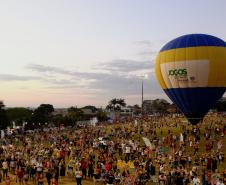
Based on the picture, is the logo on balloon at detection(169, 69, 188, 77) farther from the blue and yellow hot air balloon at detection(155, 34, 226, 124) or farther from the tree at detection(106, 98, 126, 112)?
the tree at detection(106, 98, 126, 112)

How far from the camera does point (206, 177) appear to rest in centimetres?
1941

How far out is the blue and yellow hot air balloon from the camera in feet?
114

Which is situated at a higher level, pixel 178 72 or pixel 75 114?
pixel 178 72

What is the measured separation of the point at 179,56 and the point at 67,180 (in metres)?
17.6

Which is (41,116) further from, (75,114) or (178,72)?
(178,72)

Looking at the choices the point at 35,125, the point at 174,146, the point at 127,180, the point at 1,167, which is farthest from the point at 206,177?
the point at 35,125

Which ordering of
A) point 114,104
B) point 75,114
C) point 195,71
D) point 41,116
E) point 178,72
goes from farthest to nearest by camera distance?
1. point 114,104
2. point 75,114
3. point 41,116
4. point 178,72
5. point 195,71

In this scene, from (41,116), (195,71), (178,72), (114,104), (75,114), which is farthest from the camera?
(114,104)

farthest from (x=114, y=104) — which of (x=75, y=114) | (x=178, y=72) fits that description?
(x=178, y=72)

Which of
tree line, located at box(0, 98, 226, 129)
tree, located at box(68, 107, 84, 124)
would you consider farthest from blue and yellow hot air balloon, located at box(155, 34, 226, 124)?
tree, located at box(68, 107, 84, 124)

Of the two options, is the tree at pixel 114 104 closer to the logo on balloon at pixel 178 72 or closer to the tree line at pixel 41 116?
the tree line at pixel 41 116

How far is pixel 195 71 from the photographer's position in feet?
115

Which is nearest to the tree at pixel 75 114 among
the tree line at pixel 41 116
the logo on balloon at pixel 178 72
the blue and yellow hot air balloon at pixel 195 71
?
the tree line at pixel 41 116

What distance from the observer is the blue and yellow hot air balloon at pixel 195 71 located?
34.7m
